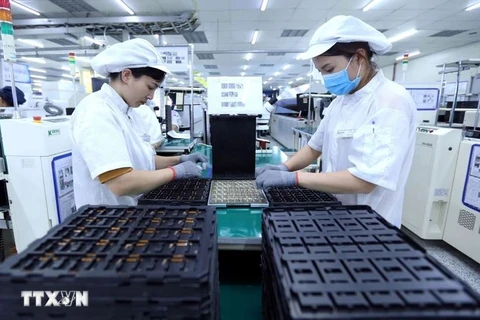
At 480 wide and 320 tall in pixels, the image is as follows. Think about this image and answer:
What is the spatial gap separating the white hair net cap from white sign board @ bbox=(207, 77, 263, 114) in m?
0.47

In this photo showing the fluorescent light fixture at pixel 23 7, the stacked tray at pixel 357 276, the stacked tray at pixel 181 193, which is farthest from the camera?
the fluorescent light fixture at pixel 23 7

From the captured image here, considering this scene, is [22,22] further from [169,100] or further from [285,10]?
[285,10]

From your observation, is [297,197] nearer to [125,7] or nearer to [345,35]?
[345,35]

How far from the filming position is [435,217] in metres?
2.78

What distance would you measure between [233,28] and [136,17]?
2505 millimetres

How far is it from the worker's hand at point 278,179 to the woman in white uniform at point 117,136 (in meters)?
0.35

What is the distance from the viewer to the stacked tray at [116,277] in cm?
42

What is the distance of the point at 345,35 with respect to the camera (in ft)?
3.22

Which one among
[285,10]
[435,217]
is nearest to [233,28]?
[285,10]

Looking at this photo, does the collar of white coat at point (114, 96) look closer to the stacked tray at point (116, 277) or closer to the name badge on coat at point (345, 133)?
the stacked tray at point (116, 277)

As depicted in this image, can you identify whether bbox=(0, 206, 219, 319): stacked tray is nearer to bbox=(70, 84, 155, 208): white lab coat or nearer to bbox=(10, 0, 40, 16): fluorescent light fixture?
bbox=(70, 84, 155, 208): white lab coat

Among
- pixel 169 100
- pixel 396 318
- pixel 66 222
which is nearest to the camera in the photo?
pixel 396 318

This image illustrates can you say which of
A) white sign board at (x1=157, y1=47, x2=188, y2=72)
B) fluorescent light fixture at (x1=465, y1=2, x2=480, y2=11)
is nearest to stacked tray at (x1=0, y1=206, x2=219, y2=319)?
white sign board at (x1=157, y1=47, x2=188, y2=72)

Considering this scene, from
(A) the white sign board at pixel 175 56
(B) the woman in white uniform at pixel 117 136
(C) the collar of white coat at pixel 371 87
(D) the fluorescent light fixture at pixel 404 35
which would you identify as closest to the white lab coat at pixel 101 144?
(B) the woman in white uniform at pixel 117 136
